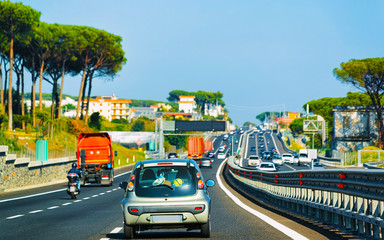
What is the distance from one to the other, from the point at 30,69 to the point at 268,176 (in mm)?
64001

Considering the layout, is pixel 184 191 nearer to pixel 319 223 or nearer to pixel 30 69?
pixel 319 223

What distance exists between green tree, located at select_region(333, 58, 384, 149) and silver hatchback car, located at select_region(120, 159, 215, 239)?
80.8 m

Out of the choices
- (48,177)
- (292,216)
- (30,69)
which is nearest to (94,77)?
(30,69)

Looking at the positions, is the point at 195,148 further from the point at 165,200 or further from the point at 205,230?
the point at 165,200

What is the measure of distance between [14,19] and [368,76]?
5040cm

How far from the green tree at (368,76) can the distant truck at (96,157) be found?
58.2 metres

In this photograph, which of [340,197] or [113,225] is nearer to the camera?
[340,197]

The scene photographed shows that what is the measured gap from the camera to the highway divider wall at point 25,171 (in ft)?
107

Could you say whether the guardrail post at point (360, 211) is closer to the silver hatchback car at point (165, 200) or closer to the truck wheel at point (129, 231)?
the silver hatchback car at point (165, 200)

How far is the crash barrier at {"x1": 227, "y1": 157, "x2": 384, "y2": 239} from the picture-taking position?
398 inches

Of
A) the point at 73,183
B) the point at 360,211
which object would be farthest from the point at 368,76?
the point at 360,211

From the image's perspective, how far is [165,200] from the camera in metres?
10.8

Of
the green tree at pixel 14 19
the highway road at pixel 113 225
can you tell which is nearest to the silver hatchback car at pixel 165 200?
the highway road at pixel 113 225

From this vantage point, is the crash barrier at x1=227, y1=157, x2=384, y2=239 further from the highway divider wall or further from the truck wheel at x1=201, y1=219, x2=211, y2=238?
the highway divider wall
